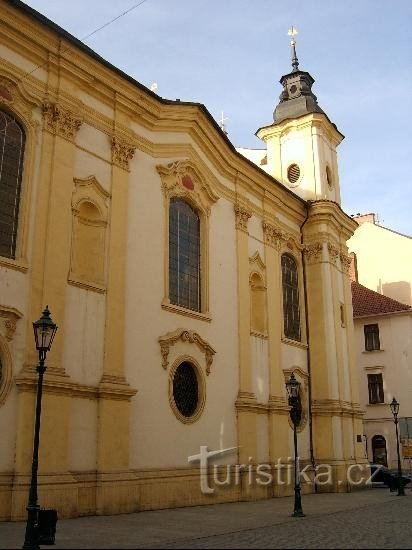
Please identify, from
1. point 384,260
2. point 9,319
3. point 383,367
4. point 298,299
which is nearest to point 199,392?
point 9,319

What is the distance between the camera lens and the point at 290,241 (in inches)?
1048

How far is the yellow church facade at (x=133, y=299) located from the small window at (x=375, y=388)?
13.5 meters

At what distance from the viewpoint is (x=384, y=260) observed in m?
44.2

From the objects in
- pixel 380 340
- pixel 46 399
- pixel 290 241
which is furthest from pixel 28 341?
pixel 380 340

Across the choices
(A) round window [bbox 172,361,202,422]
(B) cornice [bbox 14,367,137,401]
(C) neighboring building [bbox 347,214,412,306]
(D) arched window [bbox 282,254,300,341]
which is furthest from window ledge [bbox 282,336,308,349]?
(C) neighboring building [bbox 347,214,412,306]

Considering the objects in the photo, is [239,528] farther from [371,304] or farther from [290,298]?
[371,304]

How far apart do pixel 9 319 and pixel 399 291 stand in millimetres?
33973

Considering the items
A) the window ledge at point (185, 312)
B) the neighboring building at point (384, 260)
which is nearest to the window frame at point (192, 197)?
the window ledge at point (185, 312)

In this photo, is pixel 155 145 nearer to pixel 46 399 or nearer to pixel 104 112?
pixel 104 112

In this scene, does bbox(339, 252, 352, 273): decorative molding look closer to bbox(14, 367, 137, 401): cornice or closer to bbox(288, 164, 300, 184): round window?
bbox(288, 164, 300, 184): round window

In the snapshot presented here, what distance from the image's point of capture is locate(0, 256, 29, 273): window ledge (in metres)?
14.1

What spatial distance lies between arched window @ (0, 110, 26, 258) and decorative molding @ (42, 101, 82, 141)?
803 millimetres

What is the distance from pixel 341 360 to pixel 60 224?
602 inches

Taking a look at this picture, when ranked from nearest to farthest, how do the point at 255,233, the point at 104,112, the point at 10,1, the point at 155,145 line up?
the point at 10,1
the point at 104,112
the point at 155,145
the point at 255,233
